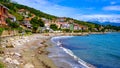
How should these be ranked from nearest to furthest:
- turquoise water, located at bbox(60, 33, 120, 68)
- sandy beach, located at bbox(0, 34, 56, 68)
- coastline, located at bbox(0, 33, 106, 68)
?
1. sandy beach, located at bbox(0, 34, 56, 68)
2. coastline, located at bbox(0, 33, 106, 68)
3. turquoise water, located at bbox(60, 33, 120, 68)

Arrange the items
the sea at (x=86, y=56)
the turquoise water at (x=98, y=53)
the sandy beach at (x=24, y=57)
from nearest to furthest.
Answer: the sandy beach at (x=24, y=57)
the sea at (x=86, y=56)
the turquoise water at (x=98, y=53)

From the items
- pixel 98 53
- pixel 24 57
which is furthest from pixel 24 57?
pixel 98 53

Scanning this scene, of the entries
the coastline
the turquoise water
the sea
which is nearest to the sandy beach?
the coastline

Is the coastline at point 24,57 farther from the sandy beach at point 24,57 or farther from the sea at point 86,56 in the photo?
the sea at point 86,56

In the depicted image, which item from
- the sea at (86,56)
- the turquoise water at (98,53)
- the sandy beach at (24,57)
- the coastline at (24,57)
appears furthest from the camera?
the turquoise water at (98,53)

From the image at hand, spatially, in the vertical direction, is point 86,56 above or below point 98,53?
above

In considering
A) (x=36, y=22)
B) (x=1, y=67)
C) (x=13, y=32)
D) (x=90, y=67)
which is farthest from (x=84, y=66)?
(x=36, y=22)

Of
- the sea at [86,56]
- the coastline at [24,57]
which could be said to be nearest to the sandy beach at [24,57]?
the coastline at [24,57]

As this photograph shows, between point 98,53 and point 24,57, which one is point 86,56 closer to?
point 98,53

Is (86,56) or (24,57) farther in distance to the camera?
(86,56)

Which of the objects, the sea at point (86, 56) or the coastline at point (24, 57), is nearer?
the coastline at point (24, 57)

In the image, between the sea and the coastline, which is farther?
the sea

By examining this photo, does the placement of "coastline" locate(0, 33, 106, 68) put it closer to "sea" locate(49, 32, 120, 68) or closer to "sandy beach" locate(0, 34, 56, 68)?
"sandy beach" locate(0, 34, 56, 68)
